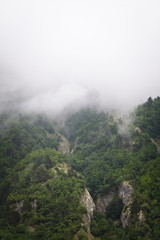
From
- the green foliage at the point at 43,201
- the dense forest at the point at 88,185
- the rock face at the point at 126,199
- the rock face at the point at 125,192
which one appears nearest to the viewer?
the green foliage at the point at 43,201

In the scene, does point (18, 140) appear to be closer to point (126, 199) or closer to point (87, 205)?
point (87, 205)

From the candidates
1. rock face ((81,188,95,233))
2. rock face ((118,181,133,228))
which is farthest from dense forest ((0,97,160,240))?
rock face ((118,181,133,228))

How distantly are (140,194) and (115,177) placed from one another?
984 inches

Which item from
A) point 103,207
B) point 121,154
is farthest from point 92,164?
point 103,207

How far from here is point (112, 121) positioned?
604 feet

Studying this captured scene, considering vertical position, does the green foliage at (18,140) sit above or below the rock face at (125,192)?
above

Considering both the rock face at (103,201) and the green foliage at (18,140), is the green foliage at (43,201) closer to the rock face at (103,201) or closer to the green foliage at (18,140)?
the green foliage at (18,140)

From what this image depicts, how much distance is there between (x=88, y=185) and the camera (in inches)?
5049

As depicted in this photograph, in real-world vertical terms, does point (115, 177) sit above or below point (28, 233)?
above

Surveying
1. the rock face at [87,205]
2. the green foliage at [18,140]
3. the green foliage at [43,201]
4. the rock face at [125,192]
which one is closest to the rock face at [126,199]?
the rock face at [125,192]

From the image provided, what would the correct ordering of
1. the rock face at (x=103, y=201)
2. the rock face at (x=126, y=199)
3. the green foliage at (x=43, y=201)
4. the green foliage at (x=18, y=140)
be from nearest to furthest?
the green foliage at (x=43, y=201)
the rock face at (x=126, y=199)
the rock face at (x=103, y=201)
the green foliage at (x=18, y=140)

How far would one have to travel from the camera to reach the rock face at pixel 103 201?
11680 centimetres

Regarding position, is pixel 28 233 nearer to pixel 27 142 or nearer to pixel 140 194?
pixel 140 194

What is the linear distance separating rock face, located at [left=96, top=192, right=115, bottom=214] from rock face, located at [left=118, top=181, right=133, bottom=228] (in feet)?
26.5
